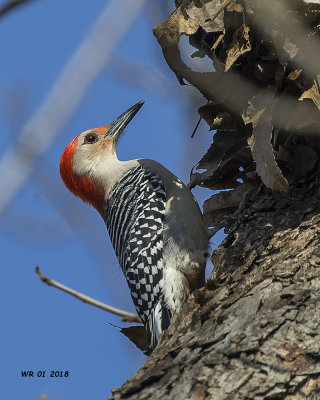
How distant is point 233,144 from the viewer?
4871 millimetres

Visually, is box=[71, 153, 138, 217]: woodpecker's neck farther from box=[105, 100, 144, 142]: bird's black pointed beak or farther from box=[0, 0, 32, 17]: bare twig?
box=[0, 0, 32, 17]: bare twig

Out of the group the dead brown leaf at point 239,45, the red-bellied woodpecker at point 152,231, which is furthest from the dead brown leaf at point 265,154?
the red-bellied woodpecker at point 152,231

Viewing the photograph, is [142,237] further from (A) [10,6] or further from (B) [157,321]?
(A) [10,6]

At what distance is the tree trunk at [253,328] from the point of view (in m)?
2.87

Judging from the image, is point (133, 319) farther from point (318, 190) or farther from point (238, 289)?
point (318, 190)

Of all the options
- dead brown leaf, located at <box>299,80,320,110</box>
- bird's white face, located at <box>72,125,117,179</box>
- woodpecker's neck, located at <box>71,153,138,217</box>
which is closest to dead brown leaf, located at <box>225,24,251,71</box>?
dead brown leaf, located at <box>299,80,320,110</box>

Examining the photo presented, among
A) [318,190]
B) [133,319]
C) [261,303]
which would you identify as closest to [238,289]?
[261,303]

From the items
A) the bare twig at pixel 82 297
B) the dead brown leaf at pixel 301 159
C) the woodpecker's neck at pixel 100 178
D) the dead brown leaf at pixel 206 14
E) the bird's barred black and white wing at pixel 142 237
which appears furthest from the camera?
the woodpecker's neck at pixel 100 178

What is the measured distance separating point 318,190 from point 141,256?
192 cm

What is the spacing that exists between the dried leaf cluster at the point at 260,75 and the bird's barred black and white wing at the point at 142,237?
110 centimetres

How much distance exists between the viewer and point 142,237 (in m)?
5.58

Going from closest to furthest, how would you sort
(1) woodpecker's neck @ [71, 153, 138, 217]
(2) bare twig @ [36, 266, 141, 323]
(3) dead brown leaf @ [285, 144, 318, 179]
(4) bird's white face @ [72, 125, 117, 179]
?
(2) bare twig @ [36, 266, 141, 323] < (3) dead brown leaf @ [285, 144, 318, 179] < (1) woodpecker's neck @ [71, 153, 138, 217] < (4) bird's white face @ [72, 125, 117, 179]

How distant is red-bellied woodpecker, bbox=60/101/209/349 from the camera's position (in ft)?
17.3

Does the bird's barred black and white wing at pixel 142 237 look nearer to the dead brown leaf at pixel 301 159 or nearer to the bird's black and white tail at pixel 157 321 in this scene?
the bird's black and white tail at pixel 157 321
